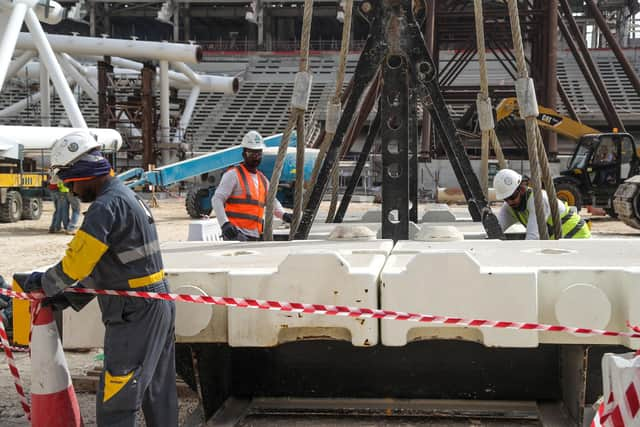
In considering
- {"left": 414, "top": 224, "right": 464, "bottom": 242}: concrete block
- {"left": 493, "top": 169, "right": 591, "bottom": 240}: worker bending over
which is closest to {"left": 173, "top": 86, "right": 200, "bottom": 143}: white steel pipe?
{"left": 493, "top": 169, "right": 591, "bottom": 240}: worker bending over

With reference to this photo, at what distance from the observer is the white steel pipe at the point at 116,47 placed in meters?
29.2

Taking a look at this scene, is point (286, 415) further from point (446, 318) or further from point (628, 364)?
point (628, 364)

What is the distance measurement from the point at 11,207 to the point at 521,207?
14077 mm

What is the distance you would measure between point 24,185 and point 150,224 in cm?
1567

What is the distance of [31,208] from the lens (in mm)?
18109

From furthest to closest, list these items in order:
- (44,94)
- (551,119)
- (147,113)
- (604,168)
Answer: (44,94) → (147,113) → (551,119) → (604,168)

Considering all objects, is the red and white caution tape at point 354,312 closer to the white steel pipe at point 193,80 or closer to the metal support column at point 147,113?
the metal support column at point 147,113

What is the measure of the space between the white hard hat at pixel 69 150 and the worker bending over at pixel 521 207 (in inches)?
151

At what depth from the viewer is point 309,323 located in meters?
3.20

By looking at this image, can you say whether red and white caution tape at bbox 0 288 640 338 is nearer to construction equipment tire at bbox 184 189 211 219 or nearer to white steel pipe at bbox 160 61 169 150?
construction equipment tire at bbox 184 189 211 219

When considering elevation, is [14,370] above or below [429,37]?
below

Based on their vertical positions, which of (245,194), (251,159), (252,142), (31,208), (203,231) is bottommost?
(31,208)

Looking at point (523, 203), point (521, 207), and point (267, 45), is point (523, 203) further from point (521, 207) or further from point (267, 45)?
point (267, 45)

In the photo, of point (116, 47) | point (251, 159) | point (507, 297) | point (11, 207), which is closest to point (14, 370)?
point (507, 297)
